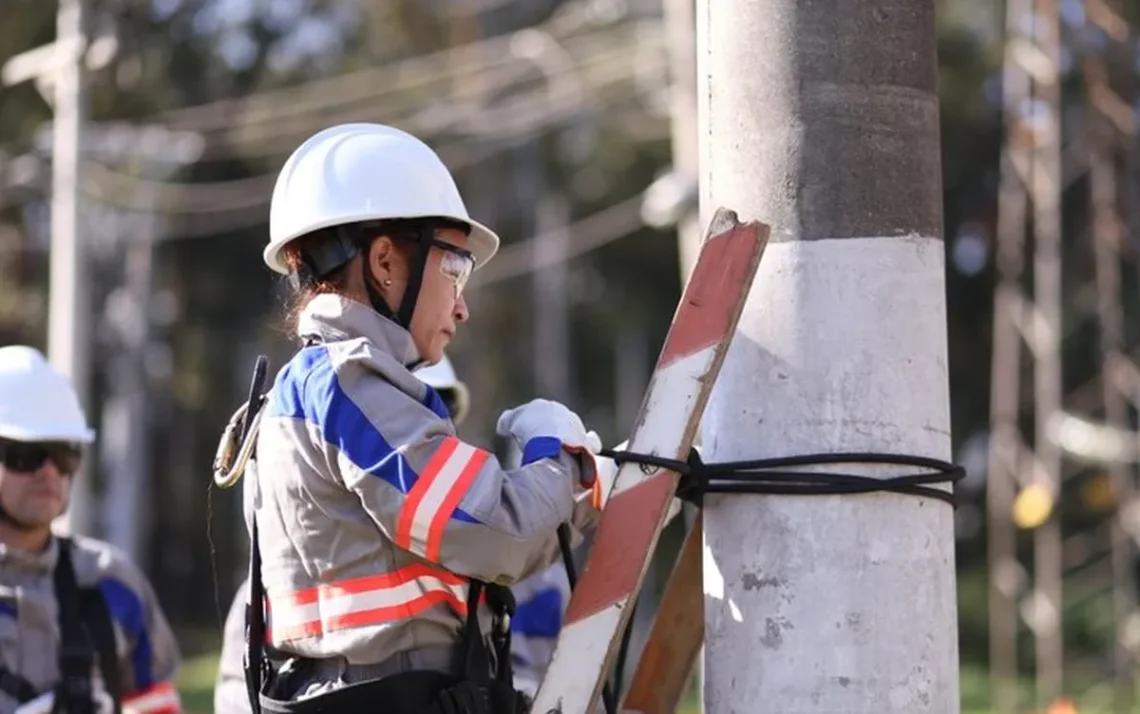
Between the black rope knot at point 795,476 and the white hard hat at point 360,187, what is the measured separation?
1.91 ft

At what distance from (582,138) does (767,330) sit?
40503 mm

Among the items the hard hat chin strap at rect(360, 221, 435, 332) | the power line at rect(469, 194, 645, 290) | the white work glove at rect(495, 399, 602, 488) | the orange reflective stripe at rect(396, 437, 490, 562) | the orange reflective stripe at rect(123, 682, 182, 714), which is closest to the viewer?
the orange reflective stripe at rect(396, 437, 490, 562)

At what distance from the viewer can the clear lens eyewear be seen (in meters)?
3.63

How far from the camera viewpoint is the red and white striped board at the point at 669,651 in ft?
12.4

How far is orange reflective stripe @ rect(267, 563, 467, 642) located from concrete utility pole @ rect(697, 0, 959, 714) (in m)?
0.49

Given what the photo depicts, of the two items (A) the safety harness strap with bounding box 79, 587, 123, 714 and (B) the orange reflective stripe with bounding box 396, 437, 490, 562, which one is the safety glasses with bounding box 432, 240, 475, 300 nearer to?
(B) the orange reflective stripe with bounding box 396, 437, 490, 562

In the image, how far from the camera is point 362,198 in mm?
3613

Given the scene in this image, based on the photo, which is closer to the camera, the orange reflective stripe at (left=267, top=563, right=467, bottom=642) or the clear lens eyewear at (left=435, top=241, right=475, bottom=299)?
the orange reflective stripe at (left=267, top=563, right=467, bottom=642)

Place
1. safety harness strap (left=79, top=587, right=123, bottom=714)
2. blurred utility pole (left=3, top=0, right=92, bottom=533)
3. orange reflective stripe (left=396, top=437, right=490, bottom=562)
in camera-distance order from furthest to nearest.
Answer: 1. blurred utility pole (left=3, top=0, right=92, bottom=533)
2. safety harness strap (left=79, top=587, right=123, bottom=714)
3. orange reflective stripe (left=396, top=437, right=490, bottom=562)

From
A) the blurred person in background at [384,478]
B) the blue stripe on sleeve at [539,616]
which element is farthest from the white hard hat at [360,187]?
the blue stripe on sleeve at [539,616]

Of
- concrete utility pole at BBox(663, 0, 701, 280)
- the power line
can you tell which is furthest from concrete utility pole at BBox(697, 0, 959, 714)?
the power line

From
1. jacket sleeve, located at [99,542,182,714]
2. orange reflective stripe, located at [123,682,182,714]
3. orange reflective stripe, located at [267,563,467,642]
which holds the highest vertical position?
orange reflective stripe, located at [267,563,467,642]

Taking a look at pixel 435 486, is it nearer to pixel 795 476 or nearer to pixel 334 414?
pixel 334 414

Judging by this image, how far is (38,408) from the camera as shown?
640cm
